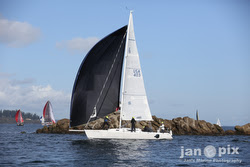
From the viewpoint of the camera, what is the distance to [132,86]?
109ft

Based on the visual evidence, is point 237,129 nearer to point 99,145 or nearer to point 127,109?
point 127,109

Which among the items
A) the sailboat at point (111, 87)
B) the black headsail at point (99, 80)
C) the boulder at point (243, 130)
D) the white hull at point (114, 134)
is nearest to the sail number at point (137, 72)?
the sailboat at point (111, 87)

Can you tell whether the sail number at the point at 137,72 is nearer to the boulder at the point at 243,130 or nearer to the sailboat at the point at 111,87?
the sailboat at the point at 111,87

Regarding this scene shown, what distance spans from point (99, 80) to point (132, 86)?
3615mm

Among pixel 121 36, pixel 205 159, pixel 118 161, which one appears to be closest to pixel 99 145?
pixel 118 161

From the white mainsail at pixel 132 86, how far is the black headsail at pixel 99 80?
0.92m

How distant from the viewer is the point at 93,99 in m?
31.9

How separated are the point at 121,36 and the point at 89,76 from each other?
→ 575 centimetres

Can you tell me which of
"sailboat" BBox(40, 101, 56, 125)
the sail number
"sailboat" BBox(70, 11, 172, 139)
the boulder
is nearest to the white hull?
"sailboat" BBox(70, 11, 172, 139)

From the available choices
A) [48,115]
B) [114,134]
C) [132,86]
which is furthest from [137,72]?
[48,115]

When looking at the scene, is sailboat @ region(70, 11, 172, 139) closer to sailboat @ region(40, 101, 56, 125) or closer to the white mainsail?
the white mainsail

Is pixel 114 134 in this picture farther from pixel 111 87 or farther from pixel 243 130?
pixel 243 130

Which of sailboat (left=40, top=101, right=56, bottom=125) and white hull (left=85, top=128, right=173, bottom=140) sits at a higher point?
sailboat (left=40, top=101, right=56, bottom=125)

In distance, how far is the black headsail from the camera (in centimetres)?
3142
